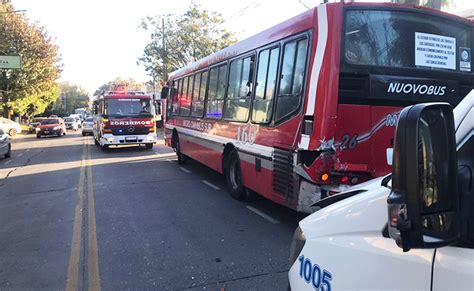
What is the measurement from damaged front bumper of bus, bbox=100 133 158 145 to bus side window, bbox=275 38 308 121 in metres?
13.4

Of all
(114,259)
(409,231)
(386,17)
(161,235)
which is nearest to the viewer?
(409,231)

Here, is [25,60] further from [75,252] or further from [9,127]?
[75,252]

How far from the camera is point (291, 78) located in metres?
6.00

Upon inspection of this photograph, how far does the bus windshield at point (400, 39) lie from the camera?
534 cm

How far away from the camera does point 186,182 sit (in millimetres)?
10297

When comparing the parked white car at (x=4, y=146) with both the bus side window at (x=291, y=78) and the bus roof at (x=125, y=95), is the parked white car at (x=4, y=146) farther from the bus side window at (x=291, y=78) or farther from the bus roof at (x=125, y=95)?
the bus side window at (x=291, y=78)

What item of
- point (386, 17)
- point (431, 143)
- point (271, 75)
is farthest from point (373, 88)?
point (431, 143)

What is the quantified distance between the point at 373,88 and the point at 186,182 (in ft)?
19.6

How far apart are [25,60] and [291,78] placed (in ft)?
130

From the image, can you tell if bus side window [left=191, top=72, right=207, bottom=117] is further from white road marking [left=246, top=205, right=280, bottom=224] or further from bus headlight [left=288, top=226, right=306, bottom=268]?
bus headlight [left=288, top=226, right=306, bottom=268]

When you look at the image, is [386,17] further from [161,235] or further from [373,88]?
[161,235]

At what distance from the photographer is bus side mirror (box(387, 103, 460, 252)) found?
1331 millimetres

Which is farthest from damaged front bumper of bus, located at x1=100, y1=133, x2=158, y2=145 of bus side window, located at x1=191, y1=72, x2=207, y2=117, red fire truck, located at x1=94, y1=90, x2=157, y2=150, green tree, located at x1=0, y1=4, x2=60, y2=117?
green tree, located at x1=0, y1=4, x2=60, y2=117

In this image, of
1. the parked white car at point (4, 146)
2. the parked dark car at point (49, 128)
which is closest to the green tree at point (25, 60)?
the parked dark car at point (49, 128)
